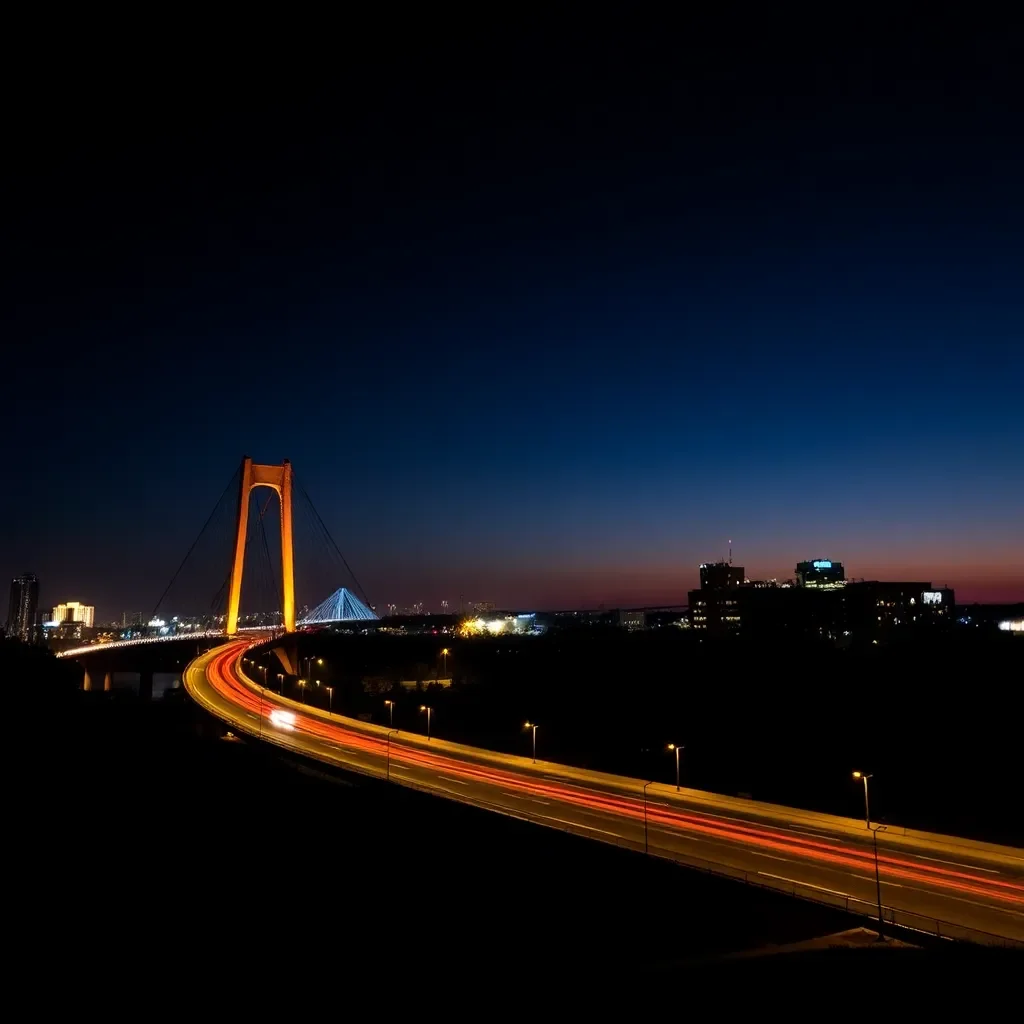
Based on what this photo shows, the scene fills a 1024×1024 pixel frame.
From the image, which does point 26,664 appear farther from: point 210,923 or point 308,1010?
point 308,1010

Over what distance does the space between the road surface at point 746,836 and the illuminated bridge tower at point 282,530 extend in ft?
143

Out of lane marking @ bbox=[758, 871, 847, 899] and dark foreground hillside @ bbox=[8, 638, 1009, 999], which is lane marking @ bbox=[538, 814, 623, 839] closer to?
dark foreground hillside @ bbox=[8, 638, 1009, 999]

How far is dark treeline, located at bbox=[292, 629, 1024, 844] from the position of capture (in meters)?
36.8

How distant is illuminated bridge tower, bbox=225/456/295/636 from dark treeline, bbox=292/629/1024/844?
7.06 meters

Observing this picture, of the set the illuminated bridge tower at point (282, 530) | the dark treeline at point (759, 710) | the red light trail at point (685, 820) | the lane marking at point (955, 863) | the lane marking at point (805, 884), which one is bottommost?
the dark treeline at point (759, 710)

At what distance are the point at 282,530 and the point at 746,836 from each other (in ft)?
217

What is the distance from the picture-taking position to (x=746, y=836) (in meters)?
21.5

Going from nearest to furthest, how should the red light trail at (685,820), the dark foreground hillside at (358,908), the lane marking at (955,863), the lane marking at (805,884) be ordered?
1. the dark foreground hillside at (358,908)
2. the lane marking at (805,884)
3. the red light trail at (685,820)
4. the lane marking at (955,863)

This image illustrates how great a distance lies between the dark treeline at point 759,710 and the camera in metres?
36.8

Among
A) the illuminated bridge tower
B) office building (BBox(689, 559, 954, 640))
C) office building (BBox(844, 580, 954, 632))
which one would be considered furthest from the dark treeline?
office building (BBox(844, 580, 954, 632))

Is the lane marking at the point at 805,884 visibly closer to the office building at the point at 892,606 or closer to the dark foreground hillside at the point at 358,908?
the dark foreground hillside at the point at 358,908

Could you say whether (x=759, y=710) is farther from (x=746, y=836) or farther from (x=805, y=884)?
(x=805, y=884)

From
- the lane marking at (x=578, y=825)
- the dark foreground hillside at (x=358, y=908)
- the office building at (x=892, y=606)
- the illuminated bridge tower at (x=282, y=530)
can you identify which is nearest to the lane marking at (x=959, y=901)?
the dark foreground hillside at (x=358, y=908)

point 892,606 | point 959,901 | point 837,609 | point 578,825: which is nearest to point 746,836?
point 578,825
